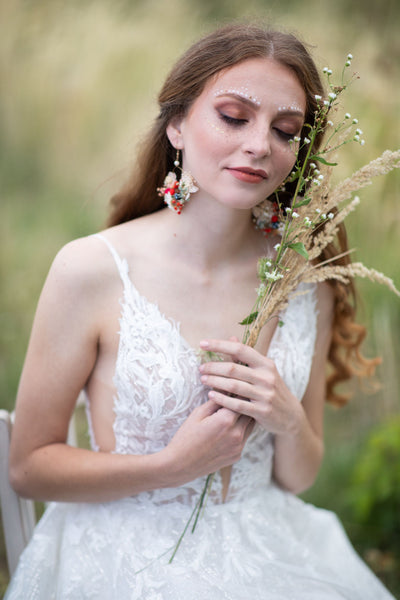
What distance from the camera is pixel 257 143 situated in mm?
1408

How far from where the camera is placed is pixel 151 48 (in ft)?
11.8

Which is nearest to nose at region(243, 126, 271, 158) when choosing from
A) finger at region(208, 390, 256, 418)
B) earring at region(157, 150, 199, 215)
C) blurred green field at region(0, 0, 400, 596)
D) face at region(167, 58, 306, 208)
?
face at region(167, 58, 306, 208)

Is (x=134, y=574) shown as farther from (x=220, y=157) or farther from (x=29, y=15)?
(x=29, y=15)

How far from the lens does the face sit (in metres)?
1.42

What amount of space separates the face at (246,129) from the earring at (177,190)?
0.43ft

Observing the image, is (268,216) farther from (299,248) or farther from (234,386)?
(234,386)

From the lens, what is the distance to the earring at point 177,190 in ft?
5.39

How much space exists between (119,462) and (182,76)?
1061 millimetres

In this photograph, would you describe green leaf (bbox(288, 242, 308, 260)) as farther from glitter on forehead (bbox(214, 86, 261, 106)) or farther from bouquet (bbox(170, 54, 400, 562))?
glitter on forehead (bbox(214, 86, 261, 106))

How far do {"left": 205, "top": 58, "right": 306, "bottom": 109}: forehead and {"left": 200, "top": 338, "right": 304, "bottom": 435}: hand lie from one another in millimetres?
629

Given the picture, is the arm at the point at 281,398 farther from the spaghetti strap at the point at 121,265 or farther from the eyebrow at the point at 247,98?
the eyebrow at the point at 247,98

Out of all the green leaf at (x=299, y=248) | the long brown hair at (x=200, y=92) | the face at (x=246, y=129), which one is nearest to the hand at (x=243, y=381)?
the green leaf at (x=299, y=248)

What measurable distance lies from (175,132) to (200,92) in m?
0.15

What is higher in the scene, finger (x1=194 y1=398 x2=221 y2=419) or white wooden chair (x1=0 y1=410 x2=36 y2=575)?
finger (x1=194 y1=398 x2=221 y2=419)
